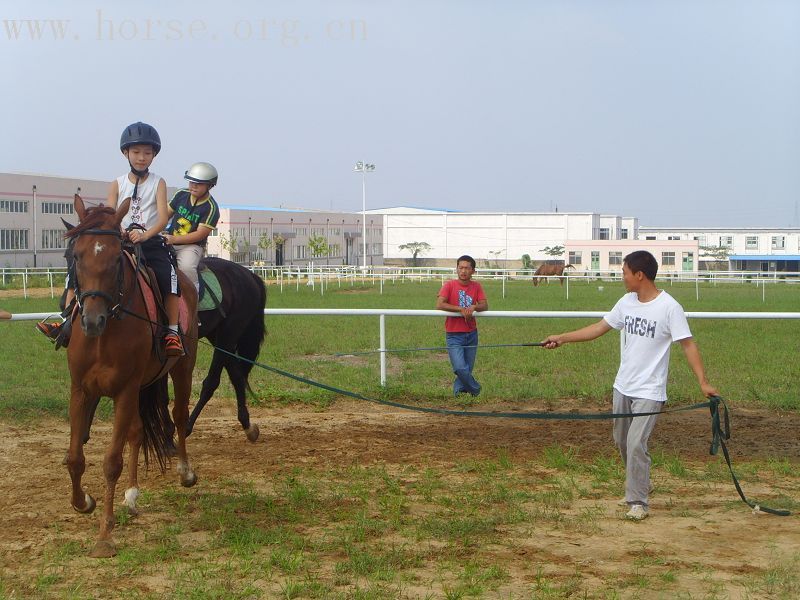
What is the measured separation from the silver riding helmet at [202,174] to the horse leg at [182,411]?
1.63 m

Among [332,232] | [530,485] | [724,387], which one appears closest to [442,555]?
[530,485]

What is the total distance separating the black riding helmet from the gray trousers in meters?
3.70

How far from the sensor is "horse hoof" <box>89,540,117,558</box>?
16.9 feet

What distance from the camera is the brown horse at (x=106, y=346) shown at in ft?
17.3

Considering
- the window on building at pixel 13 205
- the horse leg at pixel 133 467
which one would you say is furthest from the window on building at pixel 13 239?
the horse leg at pixel 133 467

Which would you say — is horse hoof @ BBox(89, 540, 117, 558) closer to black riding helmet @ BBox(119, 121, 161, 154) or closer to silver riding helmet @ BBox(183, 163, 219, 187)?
black riding helmet @ BBox(119, 121, 161, 154)

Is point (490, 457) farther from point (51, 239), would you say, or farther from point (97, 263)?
point (51, 239)

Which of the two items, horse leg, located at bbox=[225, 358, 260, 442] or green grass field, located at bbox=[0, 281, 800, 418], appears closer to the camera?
horse leg, located at bbox=[225, 358, 260, 442]

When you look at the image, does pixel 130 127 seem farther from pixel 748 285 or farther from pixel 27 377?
pixel 748 285

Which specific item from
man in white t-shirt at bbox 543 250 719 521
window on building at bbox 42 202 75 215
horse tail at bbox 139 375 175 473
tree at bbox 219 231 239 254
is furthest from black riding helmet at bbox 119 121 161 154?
tree at bbox 219 231 239 254

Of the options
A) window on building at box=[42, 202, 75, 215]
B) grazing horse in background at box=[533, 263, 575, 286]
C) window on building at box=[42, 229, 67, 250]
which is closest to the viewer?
grazing horse in background at box=[533, 263, 575, 286]

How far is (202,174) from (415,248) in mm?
87357

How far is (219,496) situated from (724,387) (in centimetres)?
689

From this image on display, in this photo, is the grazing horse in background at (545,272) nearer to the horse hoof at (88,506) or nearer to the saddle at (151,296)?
the saddle at (151,296)
